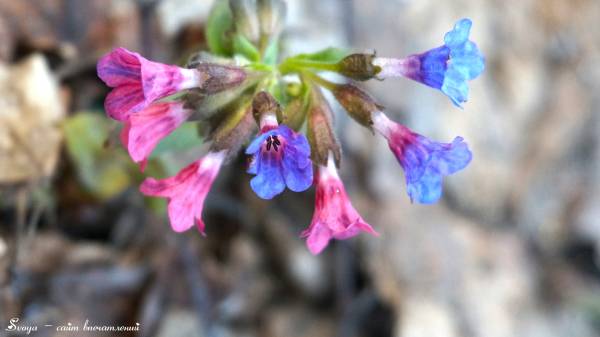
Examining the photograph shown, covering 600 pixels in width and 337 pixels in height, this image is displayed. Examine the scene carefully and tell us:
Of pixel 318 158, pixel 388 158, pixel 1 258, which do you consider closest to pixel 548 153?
pixel 388 158

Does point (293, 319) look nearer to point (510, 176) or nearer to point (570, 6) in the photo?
point (510, 176)

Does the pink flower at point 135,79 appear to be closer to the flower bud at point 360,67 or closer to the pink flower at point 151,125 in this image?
the pink flower at point 151,125

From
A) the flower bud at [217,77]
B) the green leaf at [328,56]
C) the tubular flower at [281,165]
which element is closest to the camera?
the tubular flower at [281,165]

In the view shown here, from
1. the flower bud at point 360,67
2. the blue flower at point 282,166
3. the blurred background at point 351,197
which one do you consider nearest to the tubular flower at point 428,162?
the flower bud at point 360,67

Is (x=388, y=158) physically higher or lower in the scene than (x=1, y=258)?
higher

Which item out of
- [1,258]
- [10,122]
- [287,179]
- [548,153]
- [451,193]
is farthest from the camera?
[548,153]
